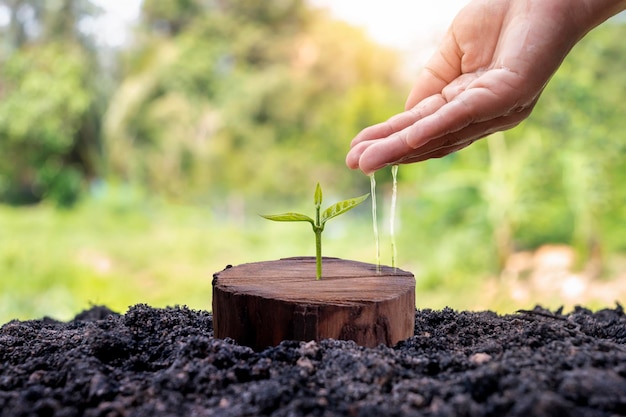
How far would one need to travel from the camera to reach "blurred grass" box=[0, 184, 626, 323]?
11.2 feet

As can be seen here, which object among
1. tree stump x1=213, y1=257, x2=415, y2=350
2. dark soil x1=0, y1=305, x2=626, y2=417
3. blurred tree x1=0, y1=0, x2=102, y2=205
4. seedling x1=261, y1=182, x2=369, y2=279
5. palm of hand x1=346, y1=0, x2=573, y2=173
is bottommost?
dark soil x1=0, y1=305, x2=626, y2=417

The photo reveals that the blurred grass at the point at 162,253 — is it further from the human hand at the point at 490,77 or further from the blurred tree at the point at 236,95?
the human hand at the point at 490,77

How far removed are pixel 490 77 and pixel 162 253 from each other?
2912 mm

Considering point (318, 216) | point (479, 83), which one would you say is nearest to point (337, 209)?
point (318, 216)

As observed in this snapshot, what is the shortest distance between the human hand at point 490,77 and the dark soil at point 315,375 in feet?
1.44

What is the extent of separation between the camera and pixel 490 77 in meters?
1.38

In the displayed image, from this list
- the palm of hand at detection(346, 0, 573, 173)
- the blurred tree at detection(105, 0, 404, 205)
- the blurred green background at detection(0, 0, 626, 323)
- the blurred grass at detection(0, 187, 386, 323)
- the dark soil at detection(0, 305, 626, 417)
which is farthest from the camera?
the blurred tree at detection(105, 0, 404, 205)

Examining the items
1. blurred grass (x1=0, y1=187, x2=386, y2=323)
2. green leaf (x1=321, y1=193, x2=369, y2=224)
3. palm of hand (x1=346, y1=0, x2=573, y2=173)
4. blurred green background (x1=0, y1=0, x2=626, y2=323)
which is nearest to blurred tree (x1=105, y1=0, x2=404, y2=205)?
blurred green background (x1=0, y1=0, x2=626, y2=323)

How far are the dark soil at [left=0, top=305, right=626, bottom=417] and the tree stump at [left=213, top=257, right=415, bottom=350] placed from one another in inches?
1.5

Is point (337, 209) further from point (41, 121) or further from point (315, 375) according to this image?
point (41, 121)

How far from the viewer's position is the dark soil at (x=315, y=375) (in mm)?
919

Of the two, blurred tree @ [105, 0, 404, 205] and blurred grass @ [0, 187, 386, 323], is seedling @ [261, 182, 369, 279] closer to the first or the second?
blurred grass @ [0, 187, 386, 323]

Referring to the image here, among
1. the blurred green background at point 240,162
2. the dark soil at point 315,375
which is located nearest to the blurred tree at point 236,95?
the blurred green background at point 240,162

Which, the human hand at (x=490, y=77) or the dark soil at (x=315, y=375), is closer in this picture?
the dark soil at (x=315, y=375)
